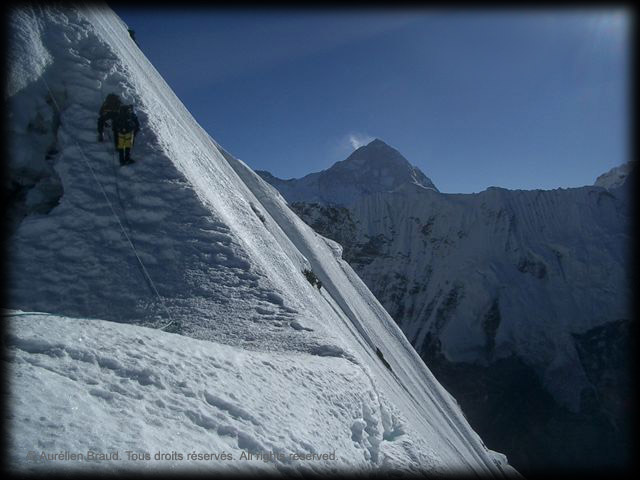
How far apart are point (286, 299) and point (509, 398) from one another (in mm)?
65747

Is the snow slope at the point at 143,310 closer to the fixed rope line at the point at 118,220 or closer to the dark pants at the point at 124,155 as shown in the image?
the fixed rope line at the point at 118,220

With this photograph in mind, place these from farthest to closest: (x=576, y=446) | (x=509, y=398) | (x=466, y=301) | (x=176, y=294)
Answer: (x=466, y=301) < (x=509, y=398) < (x=576, y=446) < (x=176, y=294)

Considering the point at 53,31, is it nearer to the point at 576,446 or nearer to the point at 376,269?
the point at 576,446

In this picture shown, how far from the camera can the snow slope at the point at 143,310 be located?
16.3 ft

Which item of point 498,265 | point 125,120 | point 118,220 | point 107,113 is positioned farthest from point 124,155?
point 498,265

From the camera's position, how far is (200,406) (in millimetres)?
5531

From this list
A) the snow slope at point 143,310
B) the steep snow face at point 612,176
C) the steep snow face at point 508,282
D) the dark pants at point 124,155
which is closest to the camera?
the snow slope at point 143,310

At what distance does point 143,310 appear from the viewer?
7957mm

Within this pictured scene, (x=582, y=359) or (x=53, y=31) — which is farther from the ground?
(x=53, y=31)

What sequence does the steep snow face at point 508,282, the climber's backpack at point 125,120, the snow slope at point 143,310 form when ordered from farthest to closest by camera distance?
the steep snow face at point 508,282
the climber's backpack at point 125,120
the snow slope at point 143,310

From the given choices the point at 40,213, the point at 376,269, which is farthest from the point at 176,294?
the point at 376,269

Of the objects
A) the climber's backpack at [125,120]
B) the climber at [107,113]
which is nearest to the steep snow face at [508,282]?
the climber's backpack at [125,120]

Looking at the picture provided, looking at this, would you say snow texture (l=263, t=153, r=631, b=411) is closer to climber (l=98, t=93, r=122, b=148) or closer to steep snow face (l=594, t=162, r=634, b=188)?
steep snow face (l=594, t=162, r=634, b=188)

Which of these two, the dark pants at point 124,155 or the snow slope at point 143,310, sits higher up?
the dark pants at point 124,155
